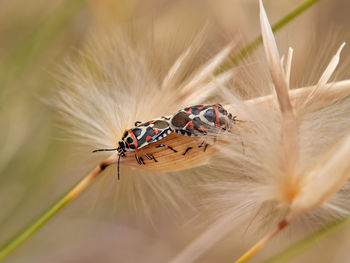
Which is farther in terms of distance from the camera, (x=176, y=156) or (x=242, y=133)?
(x=176, y=156)

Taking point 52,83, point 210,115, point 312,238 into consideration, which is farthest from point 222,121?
point 52,83

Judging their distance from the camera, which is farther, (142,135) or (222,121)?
(142,135)

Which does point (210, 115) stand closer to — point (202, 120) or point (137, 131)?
point (202, 120)

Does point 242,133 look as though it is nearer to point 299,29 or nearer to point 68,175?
point 299,29

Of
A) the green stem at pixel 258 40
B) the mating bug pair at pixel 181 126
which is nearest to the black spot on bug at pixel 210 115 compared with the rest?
the mating bug pair at pixel 181 126

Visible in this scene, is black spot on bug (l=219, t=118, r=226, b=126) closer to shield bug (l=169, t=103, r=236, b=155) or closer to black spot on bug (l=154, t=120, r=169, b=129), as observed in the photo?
shield bug (l=169, t=103, r=236, b=155)

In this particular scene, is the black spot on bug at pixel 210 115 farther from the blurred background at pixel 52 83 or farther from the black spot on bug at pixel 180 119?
the blurred background at pixel 52 83

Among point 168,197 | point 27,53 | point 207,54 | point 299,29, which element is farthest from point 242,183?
point 27,53
